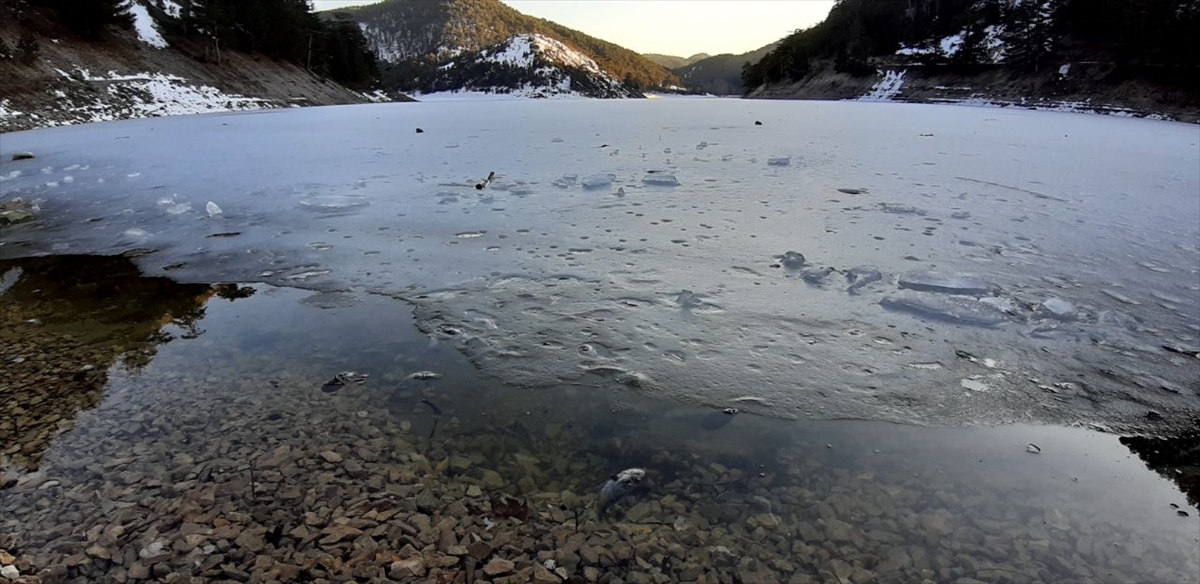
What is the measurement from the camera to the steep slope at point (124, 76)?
30203 millimetres

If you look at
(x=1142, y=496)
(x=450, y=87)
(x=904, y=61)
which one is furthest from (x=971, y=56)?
(x=450, y=87)

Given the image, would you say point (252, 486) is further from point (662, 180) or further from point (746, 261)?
point (662, 180)

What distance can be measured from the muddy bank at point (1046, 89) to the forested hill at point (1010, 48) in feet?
0.41

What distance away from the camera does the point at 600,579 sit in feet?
8.23

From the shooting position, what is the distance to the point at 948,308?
5.32m

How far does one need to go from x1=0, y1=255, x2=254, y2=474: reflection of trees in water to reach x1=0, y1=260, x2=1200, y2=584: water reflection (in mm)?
190

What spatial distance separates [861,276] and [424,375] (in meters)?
4.55

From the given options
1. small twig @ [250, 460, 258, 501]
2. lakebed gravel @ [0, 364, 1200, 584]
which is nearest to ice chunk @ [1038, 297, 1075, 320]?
lakebed gravel @ [0, 364, 1200, 584]

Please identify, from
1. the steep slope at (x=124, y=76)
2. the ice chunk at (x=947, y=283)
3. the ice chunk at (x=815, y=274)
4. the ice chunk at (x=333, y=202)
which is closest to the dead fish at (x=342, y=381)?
the ice chunk at (x=815, y=274)

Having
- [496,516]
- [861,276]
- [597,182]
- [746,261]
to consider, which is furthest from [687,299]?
[597,182]

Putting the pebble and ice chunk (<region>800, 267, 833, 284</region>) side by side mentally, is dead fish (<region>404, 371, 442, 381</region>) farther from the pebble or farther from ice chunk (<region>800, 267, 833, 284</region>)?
ice chunk (<region>800, 267, 833, 284</region>)

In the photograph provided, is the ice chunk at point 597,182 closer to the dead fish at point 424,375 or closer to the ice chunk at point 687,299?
the ice chunk at point 687,299

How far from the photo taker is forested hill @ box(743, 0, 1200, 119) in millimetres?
41625

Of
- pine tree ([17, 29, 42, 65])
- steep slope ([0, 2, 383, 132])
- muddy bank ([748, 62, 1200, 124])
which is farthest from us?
muddy bank ([748, 62, 1200, 124])
